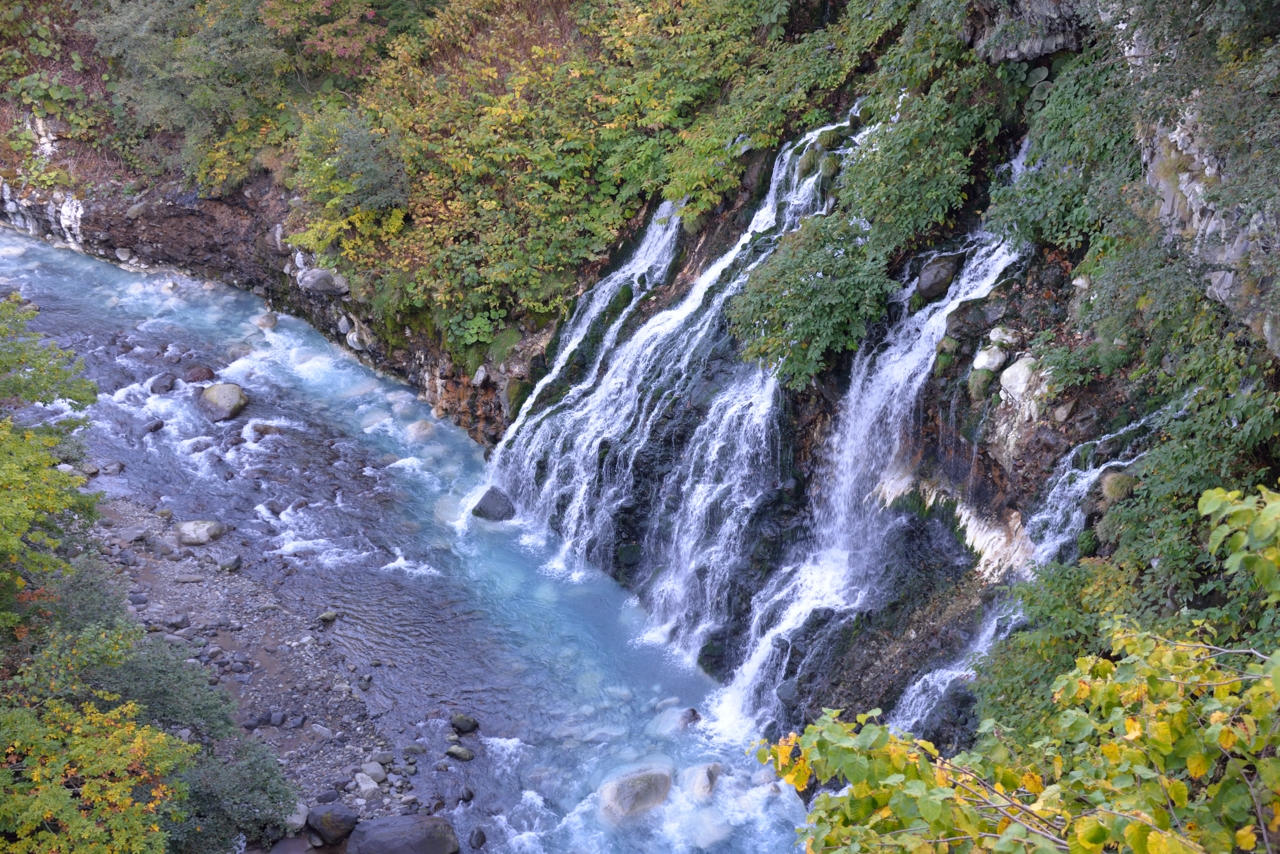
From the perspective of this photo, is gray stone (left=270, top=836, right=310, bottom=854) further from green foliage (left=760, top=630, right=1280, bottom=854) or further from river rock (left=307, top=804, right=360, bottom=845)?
green foliage (left=760, top=630, right=1280, bottom=854)

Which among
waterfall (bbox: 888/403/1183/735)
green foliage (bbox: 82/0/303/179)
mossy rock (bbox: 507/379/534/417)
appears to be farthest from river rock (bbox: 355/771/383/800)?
green foliage (bbox: 82/0/303/179)

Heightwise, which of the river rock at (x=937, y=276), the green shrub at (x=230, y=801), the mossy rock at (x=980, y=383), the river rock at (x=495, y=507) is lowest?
the green shrub at (x=230, y=801)

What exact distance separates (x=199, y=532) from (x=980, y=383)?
10743mm

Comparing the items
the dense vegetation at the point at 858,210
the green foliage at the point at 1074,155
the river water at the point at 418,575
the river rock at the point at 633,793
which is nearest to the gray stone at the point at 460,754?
the river water at the point at 418,575

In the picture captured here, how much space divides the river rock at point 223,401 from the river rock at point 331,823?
29.0 ft

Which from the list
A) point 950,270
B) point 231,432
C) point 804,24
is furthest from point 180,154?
point 950,270

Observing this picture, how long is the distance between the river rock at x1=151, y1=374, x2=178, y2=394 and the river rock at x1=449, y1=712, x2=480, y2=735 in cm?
964

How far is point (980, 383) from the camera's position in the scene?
868 centimetres

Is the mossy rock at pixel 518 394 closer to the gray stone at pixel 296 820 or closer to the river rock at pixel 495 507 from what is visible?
the river rock at pixel 495 507

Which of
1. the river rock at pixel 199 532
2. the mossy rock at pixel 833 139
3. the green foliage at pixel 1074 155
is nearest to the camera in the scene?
the green foliage at pixel 1074 155

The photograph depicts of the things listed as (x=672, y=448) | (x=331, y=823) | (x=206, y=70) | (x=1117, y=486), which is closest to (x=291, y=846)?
(x=331, y=823)

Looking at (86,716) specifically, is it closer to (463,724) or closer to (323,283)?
(463,724)

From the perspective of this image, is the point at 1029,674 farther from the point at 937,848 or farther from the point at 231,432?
the point at 231,432

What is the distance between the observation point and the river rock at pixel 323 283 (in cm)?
1662
